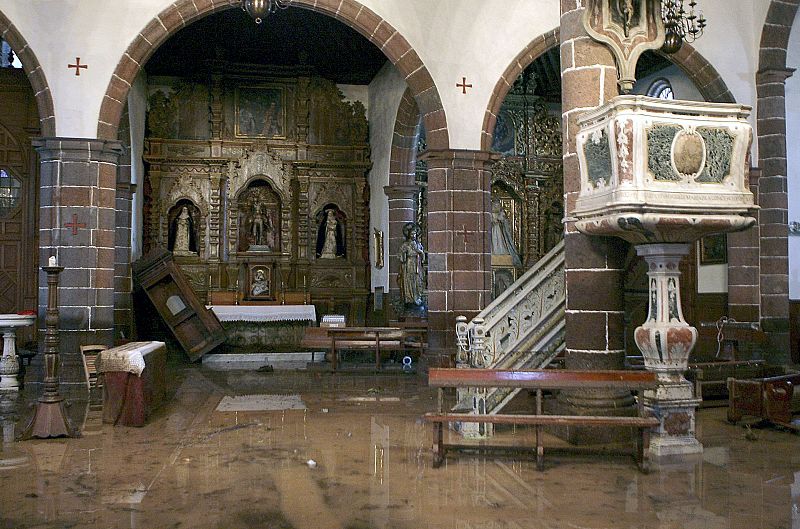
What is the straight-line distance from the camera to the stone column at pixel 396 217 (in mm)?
15273

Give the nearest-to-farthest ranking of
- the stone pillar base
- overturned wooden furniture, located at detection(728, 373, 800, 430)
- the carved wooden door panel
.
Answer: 1. the stone pillar base
2. overturned wooden furniture, located at detection(728, 373, 800, 430)
3. the carved wooden door panel

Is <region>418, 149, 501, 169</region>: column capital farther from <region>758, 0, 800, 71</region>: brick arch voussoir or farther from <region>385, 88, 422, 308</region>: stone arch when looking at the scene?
<region>758, 0, 800, 71</region>: brick arch voussoir

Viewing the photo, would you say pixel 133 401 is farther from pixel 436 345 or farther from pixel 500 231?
pixel 500 231

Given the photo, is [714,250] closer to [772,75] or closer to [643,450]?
[772,75]

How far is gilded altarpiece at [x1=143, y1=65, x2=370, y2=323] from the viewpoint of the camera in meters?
15.8

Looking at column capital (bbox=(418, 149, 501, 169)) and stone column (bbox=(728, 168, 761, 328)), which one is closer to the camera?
column capital (bbox=(418, 149, 501, 169))

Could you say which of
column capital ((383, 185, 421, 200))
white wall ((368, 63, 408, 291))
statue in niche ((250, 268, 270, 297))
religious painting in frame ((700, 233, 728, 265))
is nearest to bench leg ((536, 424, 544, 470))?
religious painting in frame ((700, 233, 728, 265))

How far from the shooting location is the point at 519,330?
788 centimetres

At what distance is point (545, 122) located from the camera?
17625 millimetres

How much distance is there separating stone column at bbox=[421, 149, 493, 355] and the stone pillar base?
201 inches

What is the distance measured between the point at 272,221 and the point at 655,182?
11833 mm

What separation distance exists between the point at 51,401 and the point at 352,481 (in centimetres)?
318

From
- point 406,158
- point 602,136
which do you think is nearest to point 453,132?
point 406,158

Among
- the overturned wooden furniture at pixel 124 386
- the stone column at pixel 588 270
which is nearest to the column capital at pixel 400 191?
the overturned wooden furniture at pixel 124 386
